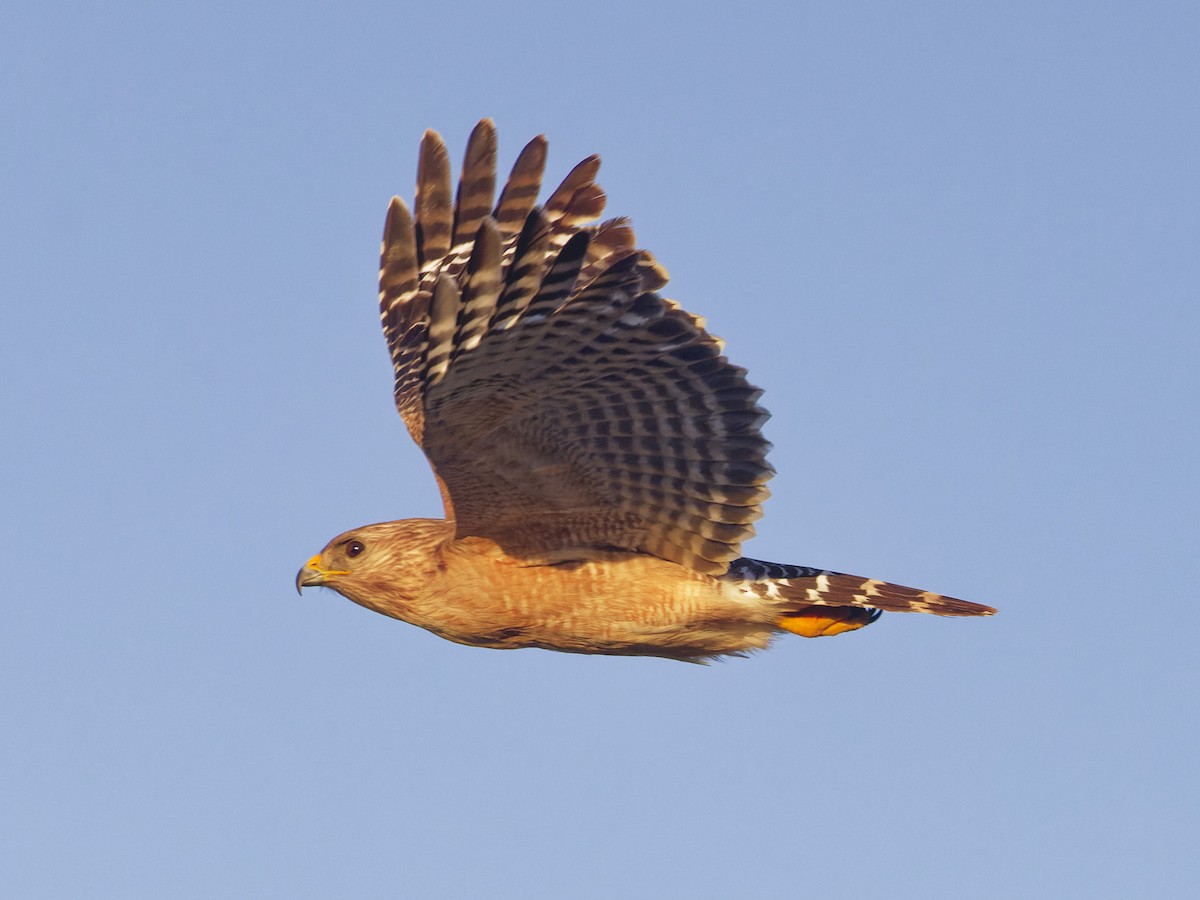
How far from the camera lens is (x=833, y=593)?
10266mm

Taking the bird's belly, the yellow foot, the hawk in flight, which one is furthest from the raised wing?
the yellow foot

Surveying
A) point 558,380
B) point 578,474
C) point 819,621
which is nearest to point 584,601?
point 578,474

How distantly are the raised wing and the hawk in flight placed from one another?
0.5 inches

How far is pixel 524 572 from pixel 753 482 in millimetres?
1458

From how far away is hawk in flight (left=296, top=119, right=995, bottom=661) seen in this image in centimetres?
862

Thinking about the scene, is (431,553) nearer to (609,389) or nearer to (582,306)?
(609,389)

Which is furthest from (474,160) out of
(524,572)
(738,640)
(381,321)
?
(738,640)

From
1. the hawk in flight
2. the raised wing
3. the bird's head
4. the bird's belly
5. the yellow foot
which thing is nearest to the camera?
the raised wing

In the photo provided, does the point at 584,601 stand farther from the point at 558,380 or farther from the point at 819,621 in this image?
the point at 558,380

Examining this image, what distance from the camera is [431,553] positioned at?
10078mm

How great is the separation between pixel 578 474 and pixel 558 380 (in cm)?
94

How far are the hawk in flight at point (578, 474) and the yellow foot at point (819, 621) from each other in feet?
0.04

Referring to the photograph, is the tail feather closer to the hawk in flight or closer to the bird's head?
the hawk in flight

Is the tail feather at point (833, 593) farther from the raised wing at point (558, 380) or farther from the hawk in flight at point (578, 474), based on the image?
the raised wing at point (558, 380)
